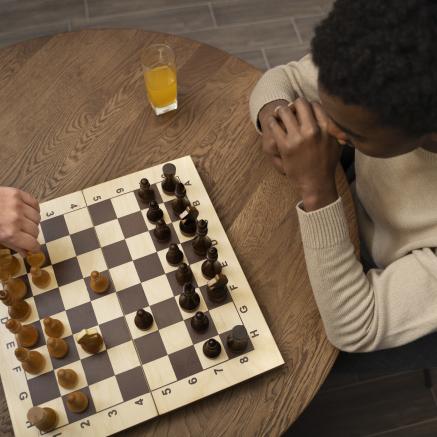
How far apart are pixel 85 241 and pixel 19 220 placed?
18 centimetres

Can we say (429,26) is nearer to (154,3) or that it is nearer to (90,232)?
(90,232)

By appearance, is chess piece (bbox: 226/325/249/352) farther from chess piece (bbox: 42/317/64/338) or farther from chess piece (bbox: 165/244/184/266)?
chess piece (bbox: 42/317/64/338)

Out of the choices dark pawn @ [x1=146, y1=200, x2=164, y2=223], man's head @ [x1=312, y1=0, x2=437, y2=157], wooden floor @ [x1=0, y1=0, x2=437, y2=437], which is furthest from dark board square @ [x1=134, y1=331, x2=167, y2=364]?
wooden floor @ [x1=0, y1=0, x2=437, y2=437]

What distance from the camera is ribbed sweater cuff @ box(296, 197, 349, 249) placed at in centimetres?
118

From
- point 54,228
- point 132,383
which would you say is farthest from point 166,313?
point 54,228

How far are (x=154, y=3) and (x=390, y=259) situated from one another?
7.54 feet

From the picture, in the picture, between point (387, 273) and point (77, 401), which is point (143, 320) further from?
point (387, 273)

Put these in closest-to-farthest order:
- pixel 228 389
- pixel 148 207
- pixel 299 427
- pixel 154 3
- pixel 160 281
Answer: pixel 228 389
pixel 160 281
pixel 148 207
pixel 299 427
pixel 154 3

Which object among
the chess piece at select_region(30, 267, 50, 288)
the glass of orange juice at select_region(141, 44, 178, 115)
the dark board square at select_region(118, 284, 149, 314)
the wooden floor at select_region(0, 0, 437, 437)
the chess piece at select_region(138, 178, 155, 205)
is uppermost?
the glass of orange juice at select_region(141, 44, 178, 115)

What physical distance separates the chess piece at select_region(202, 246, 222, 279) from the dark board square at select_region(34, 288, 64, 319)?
0.38m

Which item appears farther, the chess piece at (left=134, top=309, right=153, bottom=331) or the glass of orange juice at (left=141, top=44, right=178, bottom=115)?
the glass of orange juice at (left=141, top=44, right=178, bottom=115)

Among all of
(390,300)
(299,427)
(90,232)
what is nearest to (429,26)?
(390,300)

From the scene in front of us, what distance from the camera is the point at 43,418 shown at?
1059 mm

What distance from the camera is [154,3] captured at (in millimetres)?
2951
